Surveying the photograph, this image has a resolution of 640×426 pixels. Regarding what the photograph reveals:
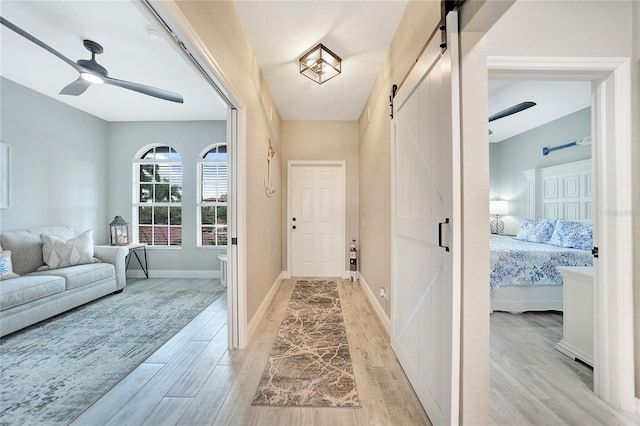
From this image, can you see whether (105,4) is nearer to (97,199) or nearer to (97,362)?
(97,362)

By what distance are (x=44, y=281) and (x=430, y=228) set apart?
150 inches

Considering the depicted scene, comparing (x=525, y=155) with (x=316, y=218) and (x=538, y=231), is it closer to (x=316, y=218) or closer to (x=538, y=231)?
(x=538, y=231)

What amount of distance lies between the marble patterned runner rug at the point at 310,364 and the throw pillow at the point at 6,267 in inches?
113

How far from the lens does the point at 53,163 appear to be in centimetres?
357

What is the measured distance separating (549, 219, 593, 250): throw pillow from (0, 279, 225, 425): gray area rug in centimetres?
466

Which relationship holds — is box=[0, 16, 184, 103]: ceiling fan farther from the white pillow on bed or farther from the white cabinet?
the white pillow on bed

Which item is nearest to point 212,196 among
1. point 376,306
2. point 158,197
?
point 158,197

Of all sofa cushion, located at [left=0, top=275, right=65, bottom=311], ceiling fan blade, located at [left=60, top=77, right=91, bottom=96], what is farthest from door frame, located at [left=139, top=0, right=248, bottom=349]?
sofa cushion, located at [left=0, top=275, right=65, bottom=311]

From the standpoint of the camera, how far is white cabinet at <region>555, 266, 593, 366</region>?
74.0 inches

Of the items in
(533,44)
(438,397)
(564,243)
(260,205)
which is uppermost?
(533,44)

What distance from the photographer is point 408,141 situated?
69.2 inches

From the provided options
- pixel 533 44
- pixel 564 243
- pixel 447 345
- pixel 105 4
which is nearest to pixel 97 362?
pixel 447 345

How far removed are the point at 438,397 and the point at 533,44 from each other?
209 centimetres

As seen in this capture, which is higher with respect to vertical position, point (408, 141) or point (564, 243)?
point (408, 141)
